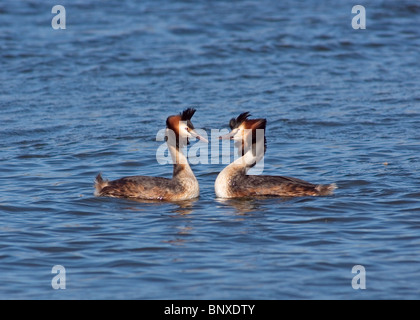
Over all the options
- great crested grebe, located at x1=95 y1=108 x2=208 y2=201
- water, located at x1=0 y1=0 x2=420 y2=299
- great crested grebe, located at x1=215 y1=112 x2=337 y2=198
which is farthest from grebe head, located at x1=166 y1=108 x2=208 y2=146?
water, located at x1=0 y1=0 x2=420 y2=299

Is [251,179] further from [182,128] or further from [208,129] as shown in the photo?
[208,129]

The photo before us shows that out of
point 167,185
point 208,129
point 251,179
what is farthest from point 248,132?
point 208,129

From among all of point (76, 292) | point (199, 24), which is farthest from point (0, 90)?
point (76, 292)

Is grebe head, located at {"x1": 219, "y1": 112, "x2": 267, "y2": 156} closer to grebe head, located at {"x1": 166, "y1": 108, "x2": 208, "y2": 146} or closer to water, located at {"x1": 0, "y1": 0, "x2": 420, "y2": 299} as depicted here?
grebe head, located at {"x1": 166, "y1": 108, "x2": 208, "y2": 146}

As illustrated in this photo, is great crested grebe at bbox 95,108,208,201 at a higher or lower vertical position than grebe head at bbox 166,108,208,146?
lower

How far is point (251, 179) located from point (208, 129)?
11.9ft

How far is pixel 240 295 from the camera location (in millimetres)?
7008

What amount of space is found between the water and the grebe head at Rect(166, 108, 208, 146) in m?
0.84

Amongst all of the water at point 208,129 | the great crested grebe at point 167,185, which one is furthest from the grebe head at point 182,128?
the water at point 208,129

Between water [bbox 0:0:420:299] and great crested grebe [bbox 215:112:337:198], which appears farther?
great crested grebe [bbox 215:112:337:198]

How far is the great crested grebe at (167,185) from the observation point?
397 inches

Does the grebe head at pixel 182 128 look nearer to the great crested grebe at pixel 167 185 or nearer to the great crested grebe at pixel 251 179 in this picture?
the great crested grebe at pixel 167 185

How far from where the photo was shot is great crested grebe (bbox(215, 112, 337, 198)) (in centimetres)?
1004

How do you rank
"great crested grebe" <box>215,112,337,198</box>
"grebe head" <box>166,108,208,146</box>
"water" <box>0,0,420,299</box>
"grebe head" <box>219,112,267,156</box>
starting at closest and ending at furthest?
"water" <box>0,0,420,299</box>, "great crested grebe" <box>215,112,337,198</box>, "grebe head" <box>166,108,208,146</box>, "grebe head" <box>219,112,267,156</box>
